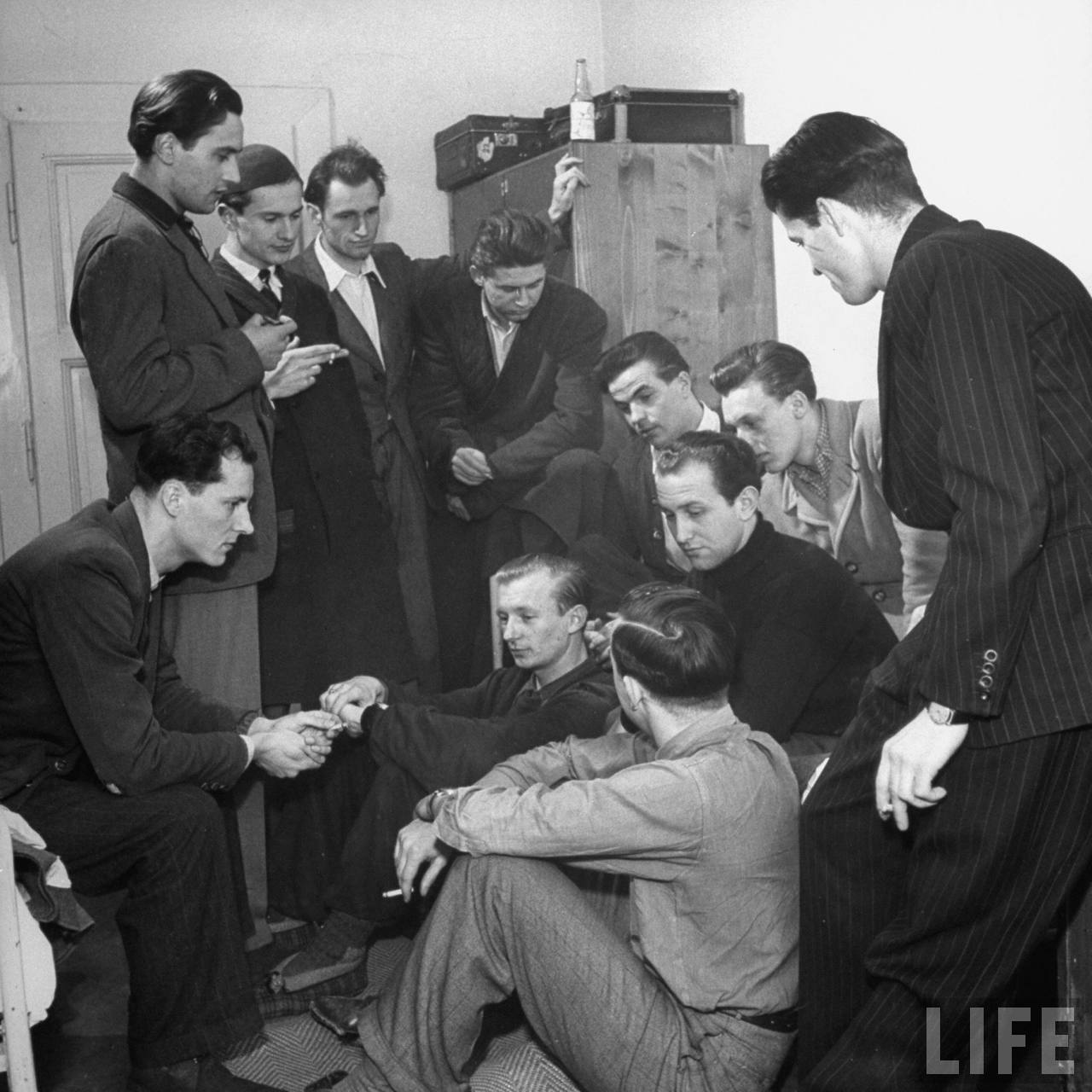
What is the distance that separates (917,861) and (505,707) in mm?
1344

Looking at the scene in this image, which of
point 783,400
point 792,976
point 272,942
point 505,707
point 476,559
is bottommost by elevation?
point 272,942

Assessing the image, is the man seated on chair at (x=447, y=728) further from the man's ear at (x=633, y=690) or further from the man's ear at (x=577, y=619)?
the man's ear at (x=633, y=690)

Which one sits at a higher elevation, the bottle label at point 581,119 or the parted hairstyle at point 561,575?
the bottle label at point 581,119

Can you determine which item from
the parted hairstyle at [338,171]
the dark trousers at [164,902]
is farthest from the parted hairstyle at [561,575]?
the parted hairstyle at [338,171]

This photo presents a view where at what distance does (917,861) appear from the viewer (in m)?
1.98

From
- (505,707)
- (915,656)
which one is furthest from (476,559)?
(915,656)

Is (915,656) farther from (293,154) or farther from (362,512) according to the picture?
(293,154)

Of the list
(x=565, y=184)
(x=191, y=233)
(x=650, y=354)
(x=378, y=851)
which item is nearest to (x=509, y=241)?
(x=565, y=184)

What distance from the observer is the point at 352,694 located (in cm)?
309

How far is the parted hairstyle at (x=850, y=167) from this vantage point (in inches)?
82.1

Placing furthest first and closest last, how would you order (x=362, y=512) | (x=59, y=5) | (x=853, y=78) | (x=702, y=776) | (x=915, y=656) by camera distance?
1. (x=362, y=512)
2. (x=59, y=5)
3. (x=853, y=78)
4. (x=702, y=776)
5. (x=915, y=656)

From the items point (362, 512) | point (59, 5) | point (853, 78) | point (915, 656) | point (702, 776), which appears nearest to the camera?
point (915, 656)

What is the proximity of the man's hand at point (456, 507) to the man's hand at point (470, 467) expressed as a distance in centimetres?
5

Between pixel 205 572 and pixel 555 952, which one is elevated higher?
pixel 205 572
